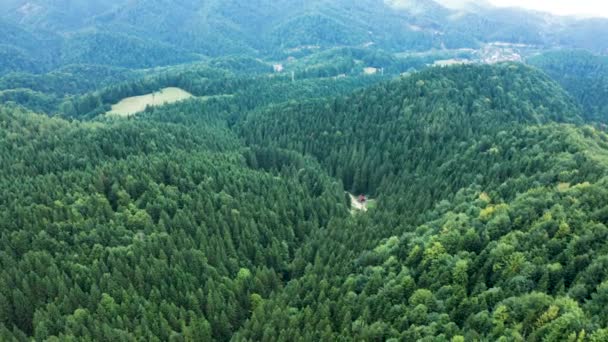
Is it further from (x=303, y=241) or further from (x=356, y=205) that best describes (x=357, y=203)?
(x=303, y=241)

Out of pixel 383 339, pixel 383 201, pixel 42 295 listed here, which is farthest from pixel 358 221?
pixel 42 295

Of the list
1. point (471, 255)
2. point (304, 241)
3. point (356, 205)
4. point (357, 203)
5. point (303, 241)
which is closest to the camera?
point (471, 255)

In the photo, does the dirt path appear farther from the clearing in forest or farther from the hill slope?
the hill slope

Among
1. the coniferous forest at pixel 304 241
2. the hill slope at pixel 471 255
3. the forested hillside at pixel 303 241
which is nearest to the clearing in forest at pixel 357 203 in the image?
the coniferous forest at pixel 304 241

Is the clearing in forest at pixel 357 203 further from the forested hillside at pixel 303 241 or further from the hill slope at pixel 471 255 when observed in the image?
the hill slope at pixel 471 255

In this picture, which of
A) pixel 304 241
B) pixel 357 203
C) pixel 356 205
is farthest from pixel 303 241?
pixel 357 203

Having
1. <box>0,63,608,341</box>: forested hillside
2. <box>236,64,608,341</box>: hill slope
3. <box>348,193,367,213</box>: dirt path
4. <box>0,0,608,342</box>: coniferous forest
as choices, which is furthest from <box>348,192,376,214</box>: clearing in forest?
<box>236,64,608,341</box>: hill slope

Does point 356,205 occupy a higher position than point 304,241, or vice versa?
point 304,241

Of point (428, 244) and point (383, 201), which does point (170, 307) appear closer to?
point (428, 244)
